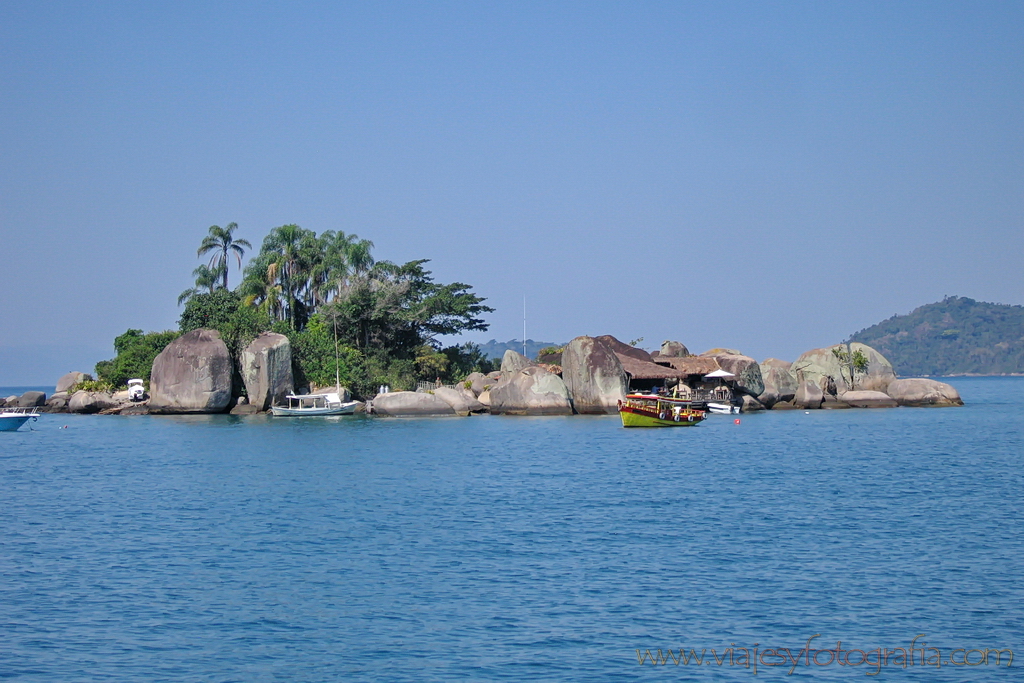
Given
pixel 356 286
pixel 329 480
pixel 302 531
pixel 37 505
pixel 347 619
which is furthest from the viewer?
pixel 356 286

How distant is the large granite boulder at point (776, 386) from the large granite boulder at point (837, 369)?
2189 millimetres

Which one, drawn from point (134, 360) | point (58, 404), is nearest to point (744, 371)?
point (134, 360)

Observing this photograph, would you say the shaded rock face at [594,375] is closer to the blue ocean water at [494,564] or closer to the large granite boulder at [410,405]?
the large granite boulder at [410,405]

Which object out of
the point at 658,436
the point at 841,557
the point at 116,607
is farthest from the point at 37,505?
the point at 658,436

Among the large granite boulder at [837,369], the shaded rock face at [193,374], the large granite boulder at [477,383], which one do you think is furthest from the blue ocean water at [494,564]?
the large granite boulder at [837,369]

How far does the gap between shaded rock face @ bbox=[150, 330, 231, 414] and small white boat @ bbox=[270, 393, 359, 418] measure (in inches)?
136

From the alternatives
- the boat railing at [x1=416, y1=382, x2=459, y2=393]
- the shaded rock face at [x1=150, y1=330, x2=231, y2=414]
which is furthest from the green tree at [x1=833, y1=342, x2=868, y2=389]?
the shaded rock face at [x1=150, y1=330, x2=231, y2=414]

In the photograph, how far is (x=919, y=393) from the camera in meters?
71.8

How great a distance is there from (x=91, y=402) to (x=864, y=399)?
5136 cm

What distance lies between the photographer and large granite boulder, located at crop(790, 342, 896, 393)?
71.6 m

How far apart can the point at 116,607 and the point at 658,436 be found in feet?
113

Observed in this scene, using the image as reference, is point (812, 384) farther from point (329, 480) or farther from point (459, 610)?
point (459, 610)

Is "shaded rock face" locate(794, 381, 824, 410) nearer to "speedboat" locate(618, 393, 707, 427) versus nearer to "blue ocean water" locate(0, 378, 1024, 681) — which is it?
"speedboat" locate(618, 393, 707, 427)

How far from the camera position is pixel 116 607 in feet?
52.5
